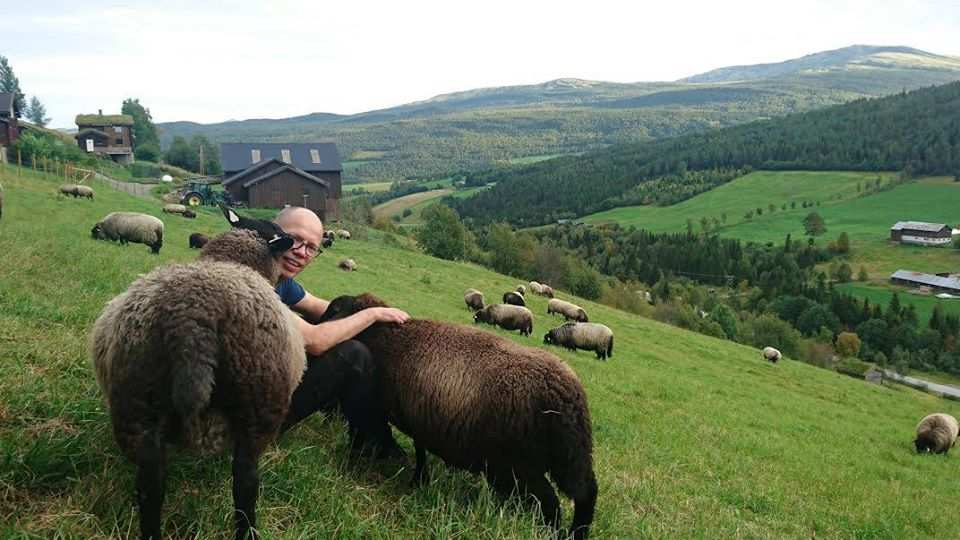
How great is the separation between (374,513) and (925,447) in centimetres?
2449

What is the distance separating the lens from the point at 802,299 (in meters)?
120

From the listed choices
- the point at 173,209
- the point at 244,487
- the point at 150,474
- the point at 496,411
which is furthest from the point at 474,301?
the point at 150,474

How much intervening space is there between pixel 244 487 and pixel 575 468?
2.66 meters

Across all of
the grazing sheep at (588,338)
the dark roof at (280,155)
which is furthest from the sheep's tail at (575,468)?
the dark roof at (280,155)

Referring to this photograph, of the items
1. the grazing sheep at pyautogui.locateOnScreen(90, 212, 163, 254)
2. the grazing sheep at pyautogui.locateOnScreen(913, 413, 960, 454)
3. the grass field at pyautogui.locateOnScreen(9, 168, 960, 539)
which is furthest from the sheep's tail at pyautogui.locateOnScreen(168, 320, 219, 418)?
the grazing sheep at pyautogui.locateOnScreen(913, 413, 960, 454)

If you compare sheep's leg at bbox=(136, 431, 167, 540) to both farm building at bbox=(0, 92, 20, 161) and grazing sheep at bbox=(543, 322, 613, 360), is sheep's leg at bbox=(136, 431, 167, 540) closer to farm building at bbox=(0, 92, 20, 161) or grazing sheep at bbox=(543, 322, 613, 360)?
grazing sheep at bbox=(543, 322, 613, 360)

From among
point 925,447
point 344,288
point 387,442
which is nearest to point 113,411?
point 387,442

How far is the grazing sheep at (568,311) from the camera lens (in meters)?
33.2

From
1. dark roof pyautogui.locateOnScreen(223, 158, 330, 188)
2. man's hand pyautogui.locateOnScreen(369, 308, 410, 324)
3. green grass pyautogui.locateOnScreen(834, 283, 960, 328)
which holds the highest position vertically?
dark roof pyautogui.locateOnScreen(223, 158, 330, 188)

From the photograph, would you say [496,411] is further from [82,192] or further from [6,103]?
[6,103]

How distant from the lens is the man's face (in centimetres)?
531

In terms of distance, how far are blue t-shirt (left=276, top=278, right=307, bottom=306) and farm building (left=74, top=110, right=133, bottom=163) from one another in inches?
3659

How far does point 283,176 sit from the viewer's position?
194ft

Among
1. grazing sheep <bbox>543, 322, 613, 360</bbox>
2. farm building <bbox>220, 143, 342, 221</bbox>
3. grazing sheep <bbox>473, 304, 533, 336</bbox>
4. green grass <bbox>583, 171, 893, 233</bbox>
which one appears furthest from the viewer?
green grass <bbox>583, 171, 893, 233</bbox>
